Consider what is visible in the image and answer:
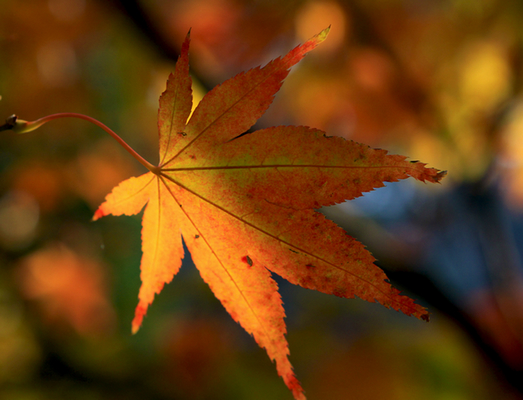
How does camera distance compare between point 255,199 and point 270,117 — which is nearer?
point 255,199

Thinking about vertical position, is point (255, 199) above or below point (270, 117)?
below

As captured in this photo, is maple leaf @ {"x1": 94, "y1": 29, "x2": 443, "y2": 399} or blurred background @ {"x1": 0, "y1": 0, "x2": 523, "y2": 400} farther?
blurred background @ {"x1": 0, "y1": 0, "x2": 523, "y2": 400}

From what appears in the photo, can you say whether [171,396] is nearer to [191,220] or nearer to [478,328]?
[478,328]

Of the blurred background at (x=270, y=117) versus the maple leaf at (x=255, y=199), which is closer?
the maple leaf at (x=255, y=199)
